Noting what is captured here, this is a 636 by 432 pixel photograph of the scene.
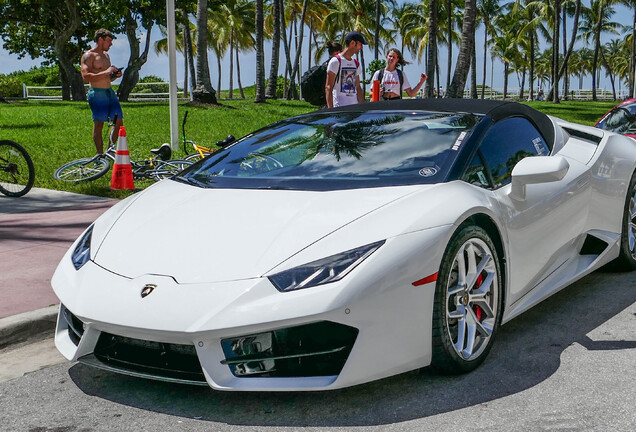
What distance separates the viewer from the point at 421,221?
3.32 metres

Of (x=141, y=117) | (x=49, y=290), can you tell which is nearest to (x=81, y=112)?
(x=141, y=117)

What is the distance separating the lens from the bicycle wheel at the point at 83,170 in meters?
9.49

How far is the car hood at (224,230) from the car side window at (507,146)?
2.10 ft

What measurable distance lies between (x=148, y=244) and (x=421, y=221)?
3.92 ft

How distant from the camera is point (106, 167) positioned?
9.51 meters

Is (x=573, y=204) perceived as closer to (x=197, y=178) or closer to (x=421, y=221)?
(x=421, y=221)

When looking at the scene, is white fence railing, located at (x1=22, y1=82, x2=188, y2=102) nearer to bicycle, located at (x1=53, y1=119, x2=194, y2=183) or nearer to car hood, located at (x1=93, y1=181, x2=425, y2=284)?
bicycle, located at (x1=53, y1=119, x2=194, y2=183)

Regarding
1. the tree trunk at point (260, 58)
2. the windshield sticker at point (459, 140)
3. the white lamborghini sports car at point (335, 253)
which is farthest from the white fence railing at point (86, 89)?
the windshield sticker at point (459, 140)

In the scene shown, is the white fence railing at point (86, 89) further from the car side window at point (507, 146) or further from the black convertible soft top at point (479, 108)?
the car side window at point (507, 146)

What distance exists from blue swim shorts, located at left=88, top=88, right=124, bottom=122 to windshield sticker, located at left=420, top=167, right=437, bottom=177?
7045mm

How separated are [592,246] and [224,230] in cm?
251

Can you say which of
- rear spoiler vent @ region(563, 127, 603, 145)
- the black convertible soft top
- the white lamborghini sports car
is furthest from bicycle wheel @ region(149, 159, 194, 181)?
rear spoiler vent @ region(563, 127, 603, 145)

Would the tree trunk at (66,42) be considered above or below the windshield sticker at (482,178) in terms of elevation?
above

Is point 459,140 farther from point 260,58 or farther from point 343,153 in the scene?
point 260,58
